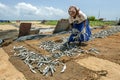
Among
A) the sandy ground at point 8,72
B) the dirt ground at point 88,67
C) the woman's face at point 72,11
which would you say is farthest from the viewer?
the woman's face at point 72,11

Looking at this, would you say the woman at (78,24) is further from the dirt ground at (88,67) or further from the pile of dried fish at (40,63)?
the pile of dried fish at (40,63)

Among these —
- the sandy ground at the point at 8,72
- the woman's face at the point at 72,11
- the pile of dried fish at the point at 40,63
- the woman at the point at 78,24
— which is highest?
the woman's face at the point at 72,11

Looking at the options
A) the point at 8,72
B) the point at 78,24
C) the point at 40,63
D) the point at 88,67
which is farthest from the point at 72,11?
the point at 8,72

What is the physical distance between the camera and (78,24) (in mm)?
8016

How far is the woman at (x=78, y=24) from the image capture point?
25.3 ft

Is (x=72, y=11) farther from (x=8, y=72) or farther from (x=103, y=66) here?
(x=8, y=72)

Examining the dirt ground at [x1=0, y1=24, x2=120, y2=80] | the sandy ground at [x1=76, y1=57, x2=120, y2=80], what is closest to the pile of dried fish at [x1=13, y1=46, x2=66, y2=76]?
the dirt ground at [x1=0, y1=24, x2=120, y2=80]

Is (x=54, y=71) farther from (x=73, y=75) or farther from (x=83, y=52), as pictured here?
(x=83, y=52)

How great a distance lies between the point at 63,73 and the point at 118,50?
2899 mm

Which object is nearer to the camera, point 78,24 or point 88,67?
point 88,67

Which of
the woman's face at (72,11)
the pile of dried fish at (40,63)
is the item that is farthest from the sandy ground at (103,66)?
the woman's face at (72,11)

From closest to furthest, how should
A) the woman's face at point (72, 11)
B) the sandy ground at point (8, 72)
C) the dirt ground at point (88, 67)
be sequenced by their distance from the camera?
the dirt ground at point (88, 67), the sandy ground at point (8, 72), the woman's face at point (72, 11)

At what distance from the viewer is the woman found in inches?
304

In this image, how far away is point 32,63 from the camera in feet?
20.2
